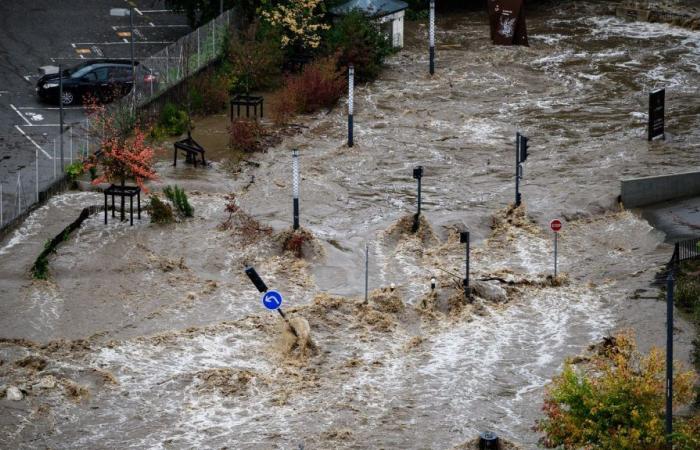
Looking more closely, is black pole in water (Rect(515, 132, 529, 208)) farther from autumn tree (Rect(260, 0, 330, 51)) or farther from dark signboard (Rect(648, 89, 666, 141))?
autumn tree (Rect(260, 0, 330, 51))

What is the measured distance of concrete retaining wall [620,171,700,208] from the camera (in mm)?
34656

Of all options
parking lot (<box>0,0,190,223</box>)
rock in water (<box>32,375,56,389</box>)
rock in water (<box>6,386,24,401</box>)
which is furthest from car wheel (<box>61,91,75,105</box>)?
rock in water (<box>6,386,24,401</box>)

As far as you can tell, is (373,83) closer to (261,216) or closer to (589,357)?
(261,216)

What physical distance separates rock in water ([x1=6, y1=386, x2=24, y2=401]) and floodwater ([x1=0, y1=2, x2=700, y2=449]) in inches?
7.7

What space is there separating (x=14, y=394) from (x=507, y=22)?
3202cm

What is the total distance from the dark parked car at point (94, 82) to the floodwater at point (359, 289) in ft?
8.93

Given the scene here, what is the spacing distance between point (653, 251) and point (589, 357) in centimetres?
639

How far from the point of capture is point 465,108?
146 feet

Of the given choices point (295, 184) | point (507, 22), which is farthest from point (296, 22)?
point (295, 184)

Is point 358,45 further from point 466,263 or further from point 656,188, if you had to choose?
point 466,263

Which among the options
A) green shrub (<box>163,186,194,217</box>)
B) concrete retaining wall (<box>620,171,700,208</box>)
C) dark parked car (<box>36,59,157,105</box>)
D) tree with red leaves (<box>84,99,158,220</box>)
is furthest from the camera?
dark parked car (<box>36,59,157,105</box>)

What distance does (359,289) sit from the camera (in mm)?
29562

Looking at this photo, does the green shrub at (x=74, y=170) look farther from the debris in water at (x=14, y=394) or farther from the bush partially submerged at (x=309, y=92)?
the debris in water at (x=14, y=394)

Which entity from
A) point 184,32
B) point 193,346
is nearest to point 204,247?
point 193,346
